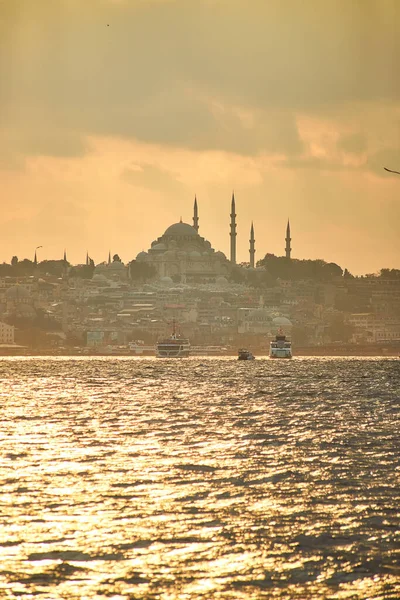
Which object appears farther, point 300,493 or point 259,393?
point 259,393

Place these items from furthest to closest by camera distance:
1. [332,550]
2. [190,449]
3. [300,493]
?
1. [190,449]
2. [300,493]
3. [332,550]

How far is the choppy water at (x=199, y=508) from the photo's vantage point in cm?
2230

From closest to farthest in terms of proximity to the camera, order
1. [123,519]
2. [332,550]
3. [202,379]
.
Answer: [332,550] < [123,519] < [202,379]

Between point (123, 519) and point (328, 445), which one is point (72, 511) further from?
→ point (328, 445)

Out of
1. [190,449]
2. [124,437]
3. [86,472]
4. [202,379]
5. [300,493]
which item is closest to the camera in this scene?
[300,493]

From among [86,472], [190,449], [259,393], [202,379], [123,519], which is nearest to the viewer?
[123,519]

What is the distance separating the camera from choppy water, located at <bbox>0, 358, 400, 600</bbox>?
2230 cm

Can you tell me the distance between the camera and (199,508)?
2850 cm

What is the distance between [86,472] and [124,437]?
35.9 ft

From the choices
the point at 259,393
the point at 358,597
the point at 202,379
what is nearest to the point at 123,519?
the point at 358,597

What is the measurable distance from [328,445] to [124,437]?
6691 mm

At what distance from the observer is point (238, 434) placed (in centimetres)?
4697

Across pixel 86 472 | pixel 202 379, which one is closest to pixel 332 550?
pixel 86 472

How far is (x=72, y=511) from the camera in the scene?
2797 centimetres
